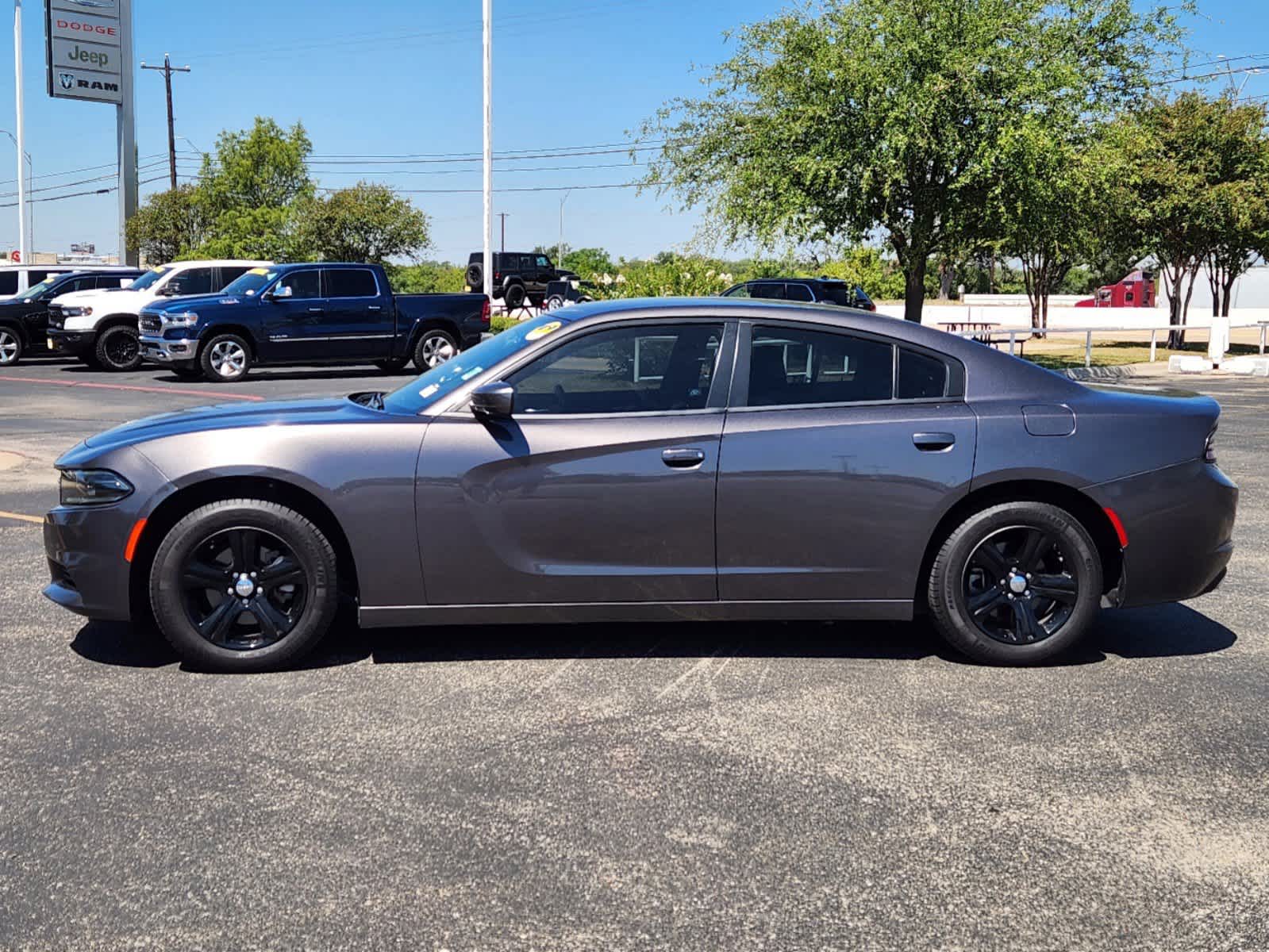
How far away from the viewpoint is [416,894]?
→ 3326mm

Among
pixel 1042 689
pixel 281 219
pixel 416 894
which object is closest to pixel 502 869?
pixel 416 894

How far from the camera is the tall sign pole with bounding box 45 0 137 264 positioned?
42.3 m

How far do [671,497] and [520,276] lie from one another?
156 ft

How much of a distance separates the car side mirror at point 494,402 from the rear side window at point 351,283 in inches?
669

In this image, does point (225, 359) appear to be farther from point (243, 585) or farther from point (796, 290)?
point (243, 585)

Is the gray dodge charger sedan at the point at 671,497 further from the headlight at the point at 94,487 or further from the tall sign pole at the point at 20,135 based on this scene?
the tall sign pole at the point at 20,135

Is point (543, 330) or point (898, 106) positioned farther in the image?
point (898, 106)

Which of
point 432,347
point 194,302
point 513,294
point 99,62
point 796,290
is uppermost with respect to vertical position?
point 99,62

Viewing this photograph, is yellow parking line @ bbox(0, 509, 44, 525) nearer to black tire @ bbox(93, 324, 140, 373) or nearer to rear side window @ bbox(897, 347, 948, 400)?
rear side window @ bbox(897, 347, 948, 400)

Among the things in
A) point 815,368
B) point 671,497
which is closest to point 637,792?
point 671,497

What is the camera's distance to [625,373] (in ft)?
17.6

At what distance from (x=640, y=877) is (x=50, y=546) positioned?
3147mm

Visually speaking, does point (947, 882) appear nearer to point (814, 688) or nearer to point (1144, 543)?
point (814, 688)

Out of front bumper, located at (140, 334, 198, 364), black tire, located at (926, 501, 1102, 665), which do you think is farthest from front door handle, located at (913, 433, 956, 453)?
front bumper, located at (140, 334, 198, 364)
